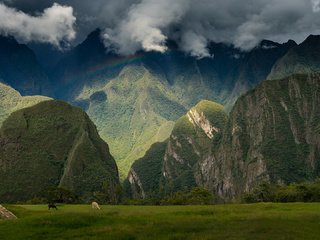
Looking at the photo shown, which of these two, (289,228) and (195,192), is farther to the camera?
(195,192)

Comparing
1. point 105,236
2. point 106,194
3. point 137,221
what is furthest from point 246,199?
point 105,236

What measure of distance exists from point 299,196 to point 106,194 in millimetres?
73576

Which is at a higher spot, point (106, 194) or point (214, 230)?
point (106, 194)

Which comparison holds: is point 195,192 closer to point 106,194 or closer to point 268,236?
point 106,194

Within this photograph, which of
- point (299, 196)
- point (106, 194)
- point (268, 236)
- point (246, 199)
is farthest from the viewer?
point (106, 194)

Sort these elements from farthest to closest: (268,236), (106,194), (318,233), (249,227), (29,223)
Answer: (106,194) < (29,223) < (249,227) < (318,233) < (268,236)

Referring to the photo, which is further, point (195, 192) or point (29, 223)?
point (195, 192)

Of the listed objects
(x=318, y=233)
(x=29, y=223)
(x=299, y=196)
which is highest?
(x=299, y=196)

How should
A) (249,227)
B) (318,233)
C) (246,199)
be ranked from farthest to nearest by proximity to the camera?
(246,199), (249,227), (318,233)

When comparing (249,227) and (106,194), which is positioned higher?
(106,194)

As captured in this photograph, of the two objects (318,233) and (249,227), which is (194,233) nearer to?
(249,227)

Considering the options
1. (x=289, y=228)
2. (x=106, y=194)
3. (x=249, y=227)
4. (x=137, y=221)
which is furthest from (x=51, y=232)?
(x=106, y=194)

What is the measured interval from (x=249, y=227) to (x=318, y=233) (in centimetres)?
479

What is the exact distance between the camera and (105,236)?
1177 inches
